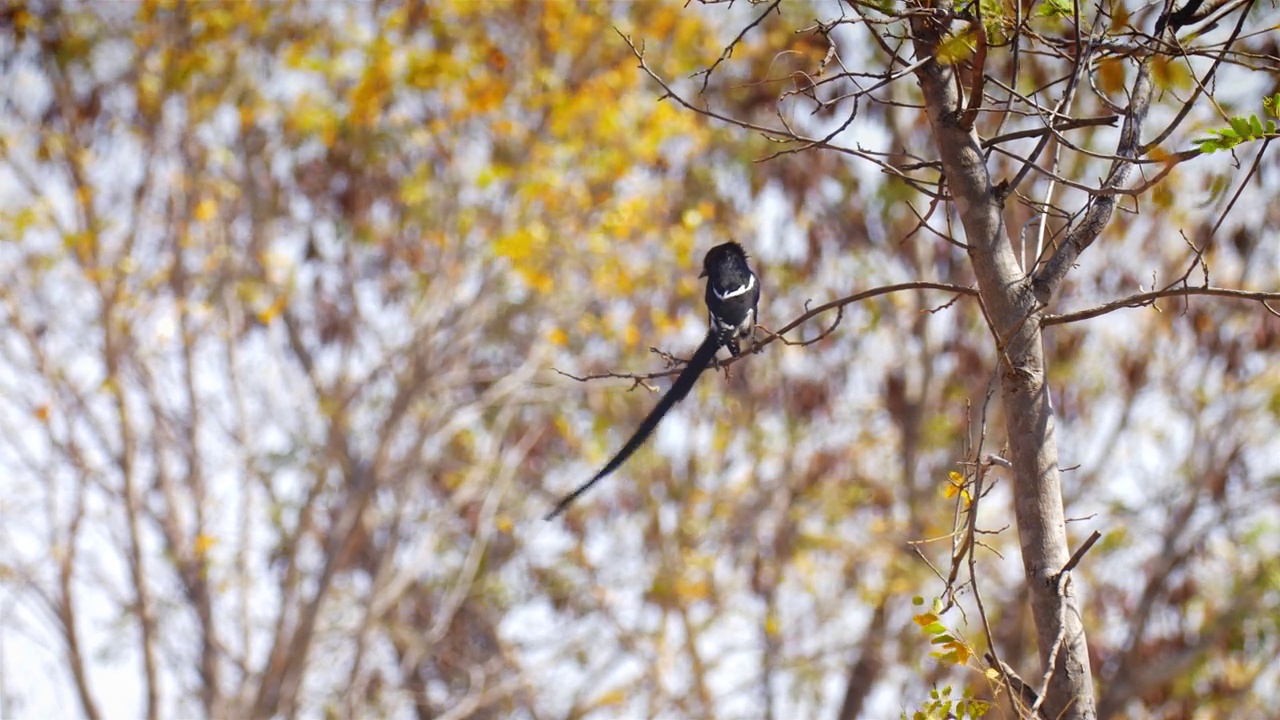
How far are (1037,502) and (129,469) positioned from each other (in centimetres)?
766

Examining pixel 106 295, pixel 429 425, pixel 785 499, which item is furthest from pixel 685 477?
pixel 106 295

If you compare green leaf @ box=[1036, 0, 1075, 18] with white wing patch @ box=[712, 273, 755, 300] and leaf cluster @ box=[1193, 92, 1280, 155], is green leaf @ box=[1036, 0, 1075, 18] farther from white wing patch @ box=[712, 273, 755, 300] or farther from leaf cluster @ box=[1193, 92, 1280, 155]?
white wing patch @ box=[712, 273, 755, 300]

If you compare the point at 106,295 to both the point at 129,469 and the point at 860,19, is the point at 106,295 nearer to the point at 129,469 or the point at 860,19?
the point at 129,469

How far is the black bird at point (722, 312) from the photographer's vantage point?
3668 mm

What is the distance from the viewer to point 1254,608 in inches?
370

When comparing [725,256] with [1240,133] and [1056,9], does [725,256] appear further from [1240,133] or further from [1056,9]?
[1240,133]

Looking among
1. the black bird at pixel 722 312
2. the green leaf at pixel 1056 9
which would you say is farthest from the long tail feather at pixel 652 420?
the green leaf at pixel 1056 9

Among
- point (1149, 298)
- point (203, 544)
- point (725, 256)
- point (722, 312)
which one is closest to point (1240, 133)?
point (1149, 298)

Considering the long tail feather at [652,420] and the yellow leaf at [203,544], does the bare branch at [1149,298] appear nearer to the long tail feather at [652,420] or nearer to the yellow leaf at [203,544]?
the long tail feather at [652,420]

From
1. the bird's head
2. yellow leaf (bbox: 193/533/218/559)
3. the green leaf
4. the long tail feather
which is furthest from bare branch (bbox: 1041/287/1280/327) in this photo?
yellow leaf (bbox: 193/533/218/559)

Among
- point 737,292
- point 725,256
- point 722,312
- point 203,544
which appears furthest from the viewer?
point 203,544

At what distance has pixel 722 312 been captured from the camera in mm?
5223

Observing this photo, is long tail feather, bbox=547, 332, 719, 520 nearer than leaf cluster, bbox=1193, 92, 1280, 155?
No

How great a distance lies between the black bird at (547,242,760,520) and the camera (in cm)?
367
